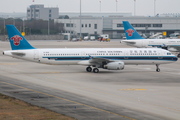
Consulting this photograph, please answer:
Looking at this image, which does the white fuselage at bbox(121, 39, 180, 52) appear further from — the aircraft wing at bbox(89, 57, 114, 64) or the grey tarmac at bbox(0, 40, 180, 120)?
the grey tarmac at bbox(0, 40, 180, 120)

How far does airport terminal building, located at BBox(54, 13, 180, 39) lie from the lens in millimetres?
184250

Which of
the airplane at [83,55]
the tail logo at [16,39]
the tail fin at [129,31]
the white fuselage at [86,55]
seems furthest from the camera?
the tail fin at [129,31]

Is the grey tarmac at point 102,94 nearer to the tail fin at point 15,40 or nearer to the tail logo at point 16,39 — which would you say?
the tail fin at point 15,40

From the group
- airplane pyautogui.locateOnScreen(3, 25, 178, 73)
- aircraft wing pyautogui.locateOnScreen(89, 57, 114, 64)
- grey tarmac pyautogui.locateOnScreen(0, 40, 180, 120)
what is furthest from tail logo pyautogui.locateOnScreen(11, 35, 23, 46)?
aircraft wing pyautogui.locateOnScreen(89, 57, 114, 64)

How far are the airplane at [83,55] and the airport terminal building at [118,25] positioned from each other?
138 metres

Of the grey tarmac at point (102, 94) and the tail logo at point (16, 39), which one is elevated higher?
the tail logo at point (16, 39)

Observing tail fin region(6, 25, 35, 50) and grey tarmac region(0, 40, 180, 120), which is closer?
grey tarmac region(0, 40, 180, 120)

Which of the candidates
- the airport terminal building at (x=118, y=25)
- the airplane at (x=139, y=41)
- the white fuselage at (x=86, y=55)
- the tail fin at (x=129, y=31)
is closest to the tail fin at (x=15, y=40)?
the white fuselage at (x=86, y=55)

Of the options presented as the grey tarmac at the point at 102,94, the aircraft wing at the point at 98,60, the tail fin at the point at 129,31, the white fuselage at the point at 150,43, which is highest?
the tail fin at the point at 129,31

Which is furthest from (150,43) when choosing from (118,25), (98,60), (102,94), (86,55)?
(118,25)

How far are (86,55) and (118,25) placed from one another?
491ft

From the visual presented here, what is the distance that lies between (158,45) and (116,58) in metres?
35.7

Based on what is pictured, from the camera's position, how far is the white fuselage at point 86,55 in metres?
40.5

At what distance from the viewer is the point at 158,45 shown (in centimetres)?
A: 7475
